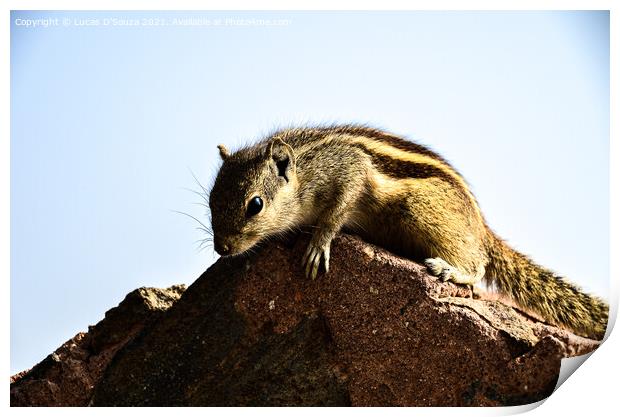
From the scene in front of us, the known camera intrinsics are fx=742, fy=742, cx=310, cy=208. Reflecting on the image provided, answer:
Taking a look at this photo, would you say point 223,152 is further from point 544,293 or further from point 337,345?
point 544,293

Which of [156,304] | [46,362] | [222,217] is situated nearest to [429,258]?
[222,217]

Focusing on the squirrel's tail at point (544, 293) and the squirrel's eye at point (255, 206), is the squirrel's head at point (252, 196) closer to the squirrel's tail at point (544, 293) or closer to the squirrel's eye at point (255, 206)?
the squirrel's eye at point (255, 206)

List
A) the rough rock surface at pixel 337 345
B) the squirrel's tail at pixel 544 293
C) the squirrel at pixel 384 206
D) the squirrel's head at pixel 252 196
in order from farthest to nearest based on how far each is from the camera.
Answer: the squirrel's tail at pixel 544 293 < the squirrel at pixel 384 206 < the squirrel's head at pixel 252 196 < the rough rock surface at pixel 337 345

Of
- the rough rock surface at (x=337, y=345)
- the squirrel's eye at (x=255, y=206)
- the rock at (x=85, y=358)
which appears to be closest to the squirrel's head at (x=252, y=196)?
the squirrel's eye at (x=255, y=206)

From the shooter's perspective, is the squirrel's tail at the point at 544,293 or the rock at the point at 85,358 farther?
the squirrel's tail at the point at 544,293

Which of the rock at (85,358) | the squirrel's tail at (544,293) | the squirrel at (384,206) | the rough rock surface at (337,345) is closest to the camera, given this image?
the rough rock surface at (337,345)

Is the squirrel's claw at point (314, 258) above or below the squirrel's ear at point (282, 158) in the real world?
below

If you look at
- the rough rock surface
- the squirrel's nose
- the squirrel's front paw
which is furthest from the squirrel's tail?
the squirrel's nose

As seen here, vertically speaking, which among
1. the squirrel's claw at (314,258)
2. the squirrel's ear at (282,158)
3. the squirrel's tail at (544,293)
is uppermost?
the squirrel's ear at (282,158)

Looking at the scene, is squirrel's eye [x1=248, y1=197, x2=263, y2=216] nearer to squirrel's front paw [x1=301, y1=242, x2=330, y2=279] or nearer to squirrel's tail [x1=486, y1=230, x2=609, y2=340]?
squirrel's front paw [x1=301, y1=242, x2=330, y2=279]
